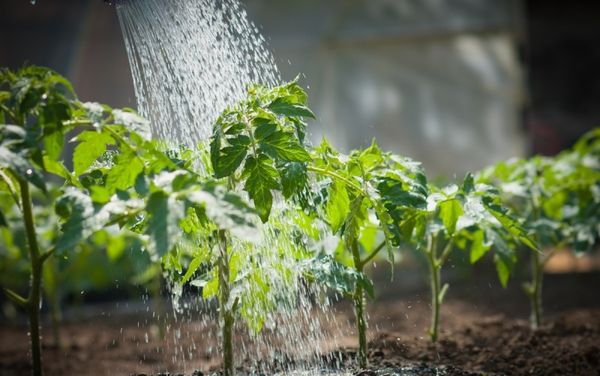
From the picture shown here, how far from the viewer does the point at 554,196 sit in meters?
3.18

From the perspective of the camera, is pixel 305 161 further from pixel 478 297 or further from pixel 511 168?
pixel 478 297

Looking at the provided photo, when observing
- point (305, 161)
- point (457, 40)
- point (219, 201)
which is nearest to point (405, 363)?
point (305, 161)

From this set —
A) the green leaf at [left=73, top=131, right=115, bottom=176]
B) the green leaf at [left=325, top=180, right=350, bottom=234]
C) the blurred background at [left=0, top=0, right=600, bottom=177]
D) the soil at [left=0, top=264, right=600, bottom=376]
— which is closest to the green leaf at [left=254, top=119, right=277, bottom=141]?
the green leaf at [left=325, top=180, right=350, bottom=234]

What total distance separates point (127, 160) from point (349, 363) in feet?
3.44

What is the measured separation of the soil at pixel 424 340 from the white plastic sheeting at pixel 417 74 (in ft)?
5.13

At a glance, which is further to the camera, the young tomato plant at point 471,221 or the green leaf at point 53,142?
the young tomato plant at point 471,221

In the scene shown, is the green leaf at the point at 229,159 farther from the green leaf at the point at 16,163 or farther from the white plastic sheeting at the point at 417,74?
the white plastic sheeting at the point at 417,74

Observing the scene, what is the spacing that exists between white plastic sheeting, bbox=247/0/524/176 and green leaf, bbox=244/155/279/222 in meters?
4.77

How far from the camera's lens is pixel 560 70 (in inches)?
369

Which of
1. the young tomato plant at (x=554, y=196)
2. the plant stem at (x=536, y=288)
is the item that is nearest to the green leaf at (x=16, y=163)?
the young tomato plant at (x=554, y=196)

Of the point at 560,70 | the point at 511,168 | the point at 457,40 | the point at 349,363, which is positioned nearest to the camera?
the point at 349,363

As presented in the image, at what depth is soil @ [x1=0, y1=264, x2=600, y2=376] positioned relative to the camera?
2475 millimetres

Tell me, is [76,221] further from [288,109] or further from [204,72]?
[204,72]

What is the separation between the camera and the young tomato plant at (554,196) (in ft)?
9.78
